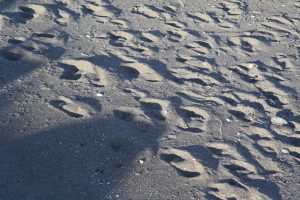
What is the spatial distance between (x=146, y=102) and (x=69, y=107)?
859mm

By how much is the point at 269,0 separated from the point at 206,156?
4542mm

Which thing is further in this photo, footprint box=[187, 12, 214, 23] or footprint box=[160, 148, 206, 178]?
footprint box=[187, 12, 214, 23]

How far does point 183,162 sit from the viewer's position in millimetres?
4754

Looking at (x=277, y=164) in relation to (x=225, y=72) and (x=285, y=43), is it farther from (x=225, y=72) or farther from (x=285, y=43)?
(x=285, y=43)

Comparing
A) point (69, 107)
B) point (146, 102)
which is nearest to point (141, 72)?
point (146, 102)

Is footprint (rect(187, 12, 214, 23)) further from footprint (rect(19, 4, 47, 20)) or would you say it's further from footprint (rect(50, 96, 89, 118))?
footprint (rect(50, 96, 89, 118))

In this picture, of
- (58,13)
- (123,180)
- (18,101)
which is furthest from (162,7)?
(123,180)

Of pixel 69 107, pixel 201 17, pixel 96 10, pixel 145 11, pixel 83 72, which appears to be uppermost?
pixel 201 17

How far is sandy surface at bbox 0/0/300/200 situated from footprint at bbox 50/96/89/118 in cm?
1

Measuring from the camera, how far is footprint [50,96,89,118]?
5.19 meters

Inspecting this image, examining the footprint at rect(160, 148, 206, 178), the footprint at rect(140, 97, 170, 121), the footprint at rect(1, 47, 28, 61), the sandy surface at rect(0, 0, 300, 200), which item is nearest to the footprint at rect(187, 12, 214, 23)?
the sandy surface at rect(0, 0, 300, 200)

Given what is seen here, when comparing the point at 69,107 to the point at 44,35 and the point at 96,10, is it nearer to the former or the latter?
the point at 44,35

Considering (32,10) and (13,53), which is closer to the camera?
(13,53)

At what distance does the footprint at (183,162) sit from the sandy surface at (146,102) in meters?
0.01
